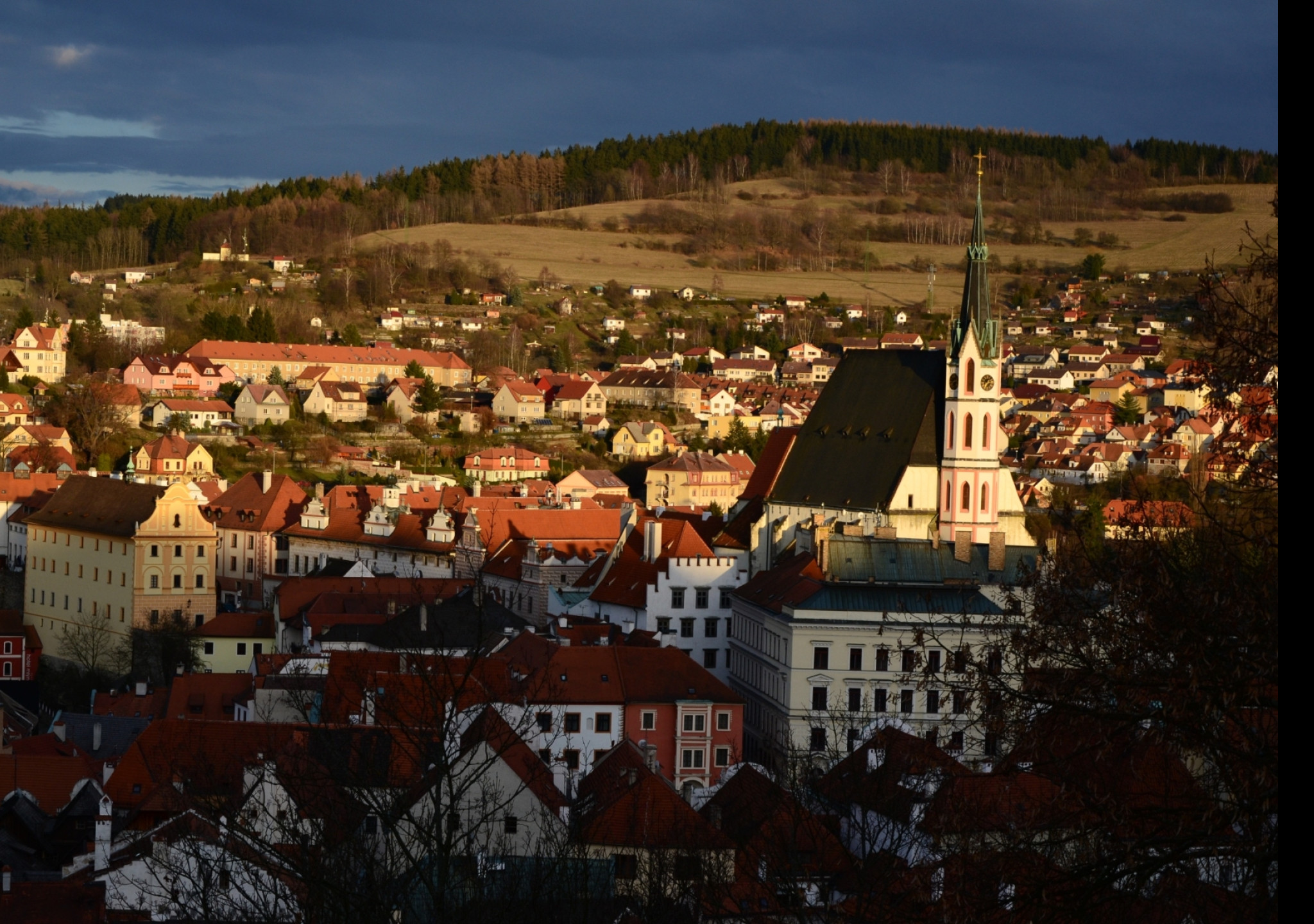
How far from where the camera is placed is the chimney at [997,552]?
1849 inches

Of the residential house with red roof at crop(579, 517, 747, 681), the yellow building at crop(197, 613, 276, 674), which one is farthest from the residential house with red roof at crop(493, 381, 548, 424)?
the residential house with red roof at crop(579, 517, 747, 681)

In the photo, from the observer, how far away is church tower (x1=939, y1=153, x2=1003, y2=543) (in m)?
54.1

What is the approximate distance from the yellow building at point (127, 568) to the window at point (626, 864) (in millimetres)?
41176

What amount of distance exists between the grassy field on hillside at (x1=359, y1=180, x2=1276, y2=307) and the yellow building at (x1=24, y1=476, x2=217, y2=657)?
9520 centimetres

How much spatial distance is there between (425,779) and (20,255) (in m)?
140

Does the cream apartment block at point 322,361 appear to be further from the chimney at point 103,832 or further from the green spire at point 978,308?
the chimney at point 103,832

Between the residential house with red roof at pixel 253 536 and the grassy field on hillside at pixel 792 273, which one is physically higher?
the grassy field on hillside at pixel 792 273

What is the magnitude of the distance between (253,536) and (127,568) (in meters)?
9.71

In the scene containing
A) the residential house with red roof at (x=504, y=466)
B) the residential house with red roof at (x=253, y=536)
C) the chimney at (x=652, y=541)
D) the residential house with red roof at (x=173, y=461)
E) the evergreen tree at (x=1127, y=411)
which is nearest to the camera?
the chimney at (x=652, y=541)

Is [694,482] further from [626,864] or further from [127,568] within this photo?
[626,864]

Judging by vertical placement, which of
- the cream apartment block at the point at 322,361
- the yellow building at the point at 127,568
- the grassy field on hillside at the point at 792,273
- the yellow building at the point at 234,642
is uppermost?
the grassy field on hillside at the point at 792,273

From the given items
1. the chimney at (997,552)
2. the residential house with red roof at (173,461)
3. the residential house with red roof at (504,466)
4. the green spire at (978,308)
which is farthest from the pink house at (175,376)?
the chimney at (997,552)

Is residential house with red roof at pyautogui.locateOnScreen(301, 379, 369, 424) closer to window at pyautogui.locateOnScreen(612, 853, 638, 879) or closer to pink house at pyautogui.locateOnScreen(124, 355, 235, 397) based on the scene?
pink house at pyautogui.locateOnScreen(124, 355, 235, 397)

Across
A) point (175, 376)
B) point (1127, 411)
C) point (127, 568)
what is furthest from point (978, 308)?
point (1127, 411)
